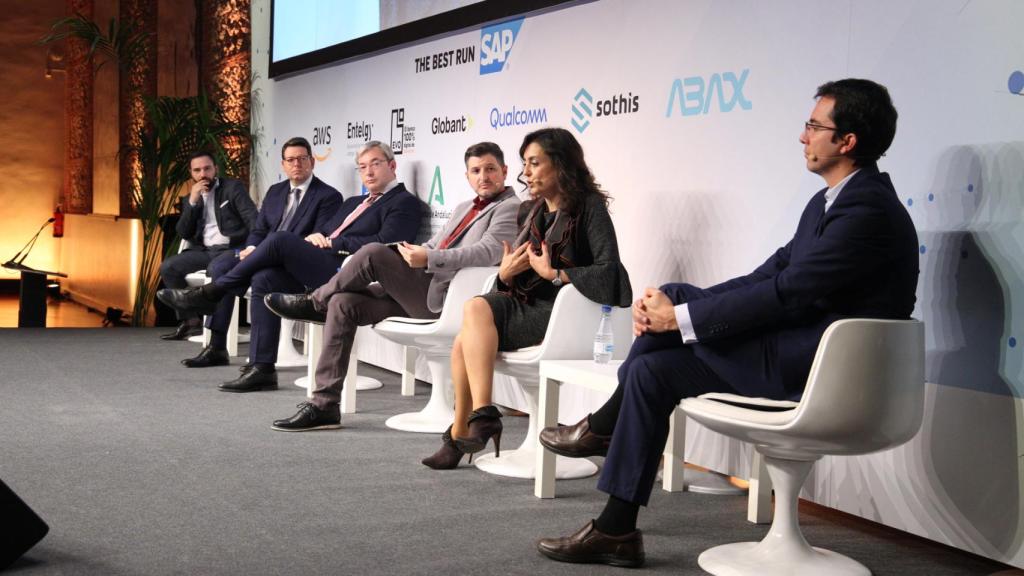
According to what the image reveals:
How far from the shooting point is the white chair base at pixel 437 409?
466 cm

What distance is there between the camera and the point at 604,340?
359 cm

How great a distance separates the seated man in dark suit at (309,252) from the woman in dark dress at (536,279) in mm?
1744

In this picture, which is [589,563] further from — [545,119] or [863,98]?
[545,119]

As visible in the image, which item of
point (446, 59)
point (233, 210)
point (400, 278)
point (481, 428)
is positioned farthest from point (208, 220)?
point (481, 428)

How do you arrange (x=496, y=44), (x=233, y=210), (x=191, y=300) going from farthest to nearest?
(x=233, y=210), (x=191, y=300), (x=496, y=44)

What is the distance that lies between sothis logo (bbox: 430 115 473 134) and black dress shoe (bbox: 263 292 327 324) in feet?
4.31

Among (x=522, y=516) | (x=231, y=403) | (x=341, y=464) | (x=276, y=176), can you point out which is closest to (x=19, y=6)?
(x=276, y=176)

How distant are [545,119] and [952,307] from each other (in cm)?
237

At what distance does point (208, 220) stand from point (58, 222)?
736cm

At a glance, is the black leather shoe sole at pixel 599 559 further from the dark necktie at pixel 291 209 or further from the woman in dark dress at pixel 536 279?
the dark necktie at pixel 291 209

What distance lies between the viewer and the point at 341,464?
3.93 metres

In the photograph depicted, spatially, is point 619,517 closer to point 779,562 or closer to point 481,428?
point 779,562

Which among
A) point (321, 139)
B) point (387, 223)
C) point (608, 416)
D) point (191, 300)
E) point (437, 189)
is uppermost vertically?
point (321, 139)

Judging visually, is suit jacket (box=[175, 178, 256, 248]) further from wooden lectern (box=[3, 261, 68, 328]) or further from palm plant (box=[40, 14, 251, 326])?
wooden lectern (box=[3, 261, 68, 328])
